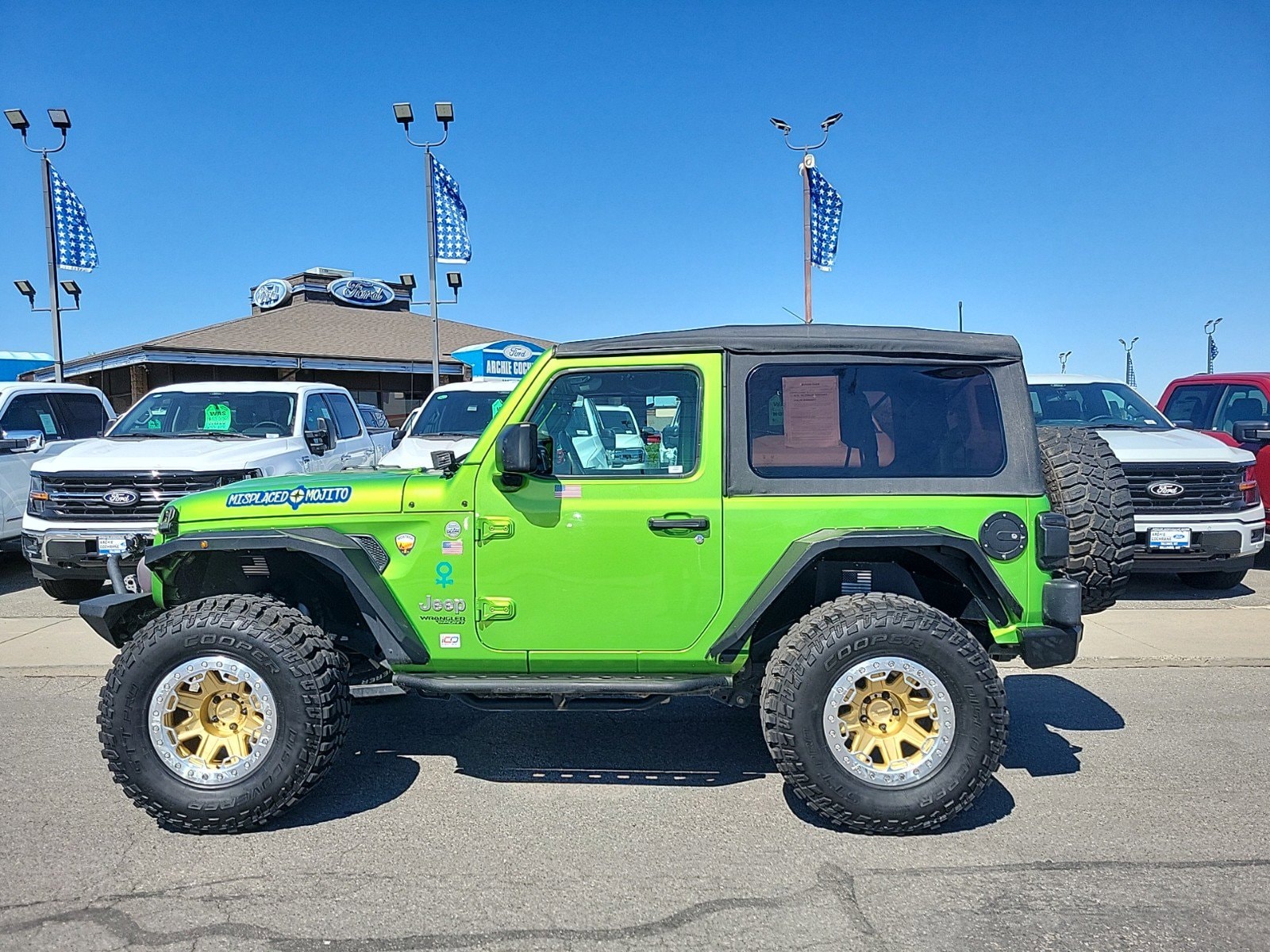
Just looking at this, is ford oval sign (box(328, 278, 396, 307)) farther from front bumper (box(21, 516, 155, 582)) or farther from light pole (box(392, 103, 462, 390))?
front bumper (box(21, 516, 155, 582))

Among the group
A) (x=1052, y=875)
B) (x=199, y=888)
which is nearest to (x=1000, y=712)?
(x=1052, y=875)

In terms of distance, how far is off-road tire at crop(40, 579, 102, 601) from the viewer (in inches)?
335

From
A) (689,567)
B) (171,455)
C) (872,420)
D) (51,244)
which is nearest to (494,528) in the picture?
(689,567)

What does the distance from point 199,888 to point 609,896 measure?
57.7 inches

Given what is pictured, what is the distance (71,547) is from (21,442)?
2589 mm

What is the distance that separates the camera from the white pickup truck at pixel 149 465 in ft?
25.9

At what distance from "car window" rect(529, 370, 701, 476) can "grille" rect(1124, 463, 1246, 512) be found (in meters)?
5.54

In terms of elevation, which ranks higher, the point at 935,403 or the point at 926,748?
the point at 935,403

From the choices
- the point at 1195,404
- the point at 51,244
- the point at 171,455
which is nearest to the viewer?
the point at 171,455

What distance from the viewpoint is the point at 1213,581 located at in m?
9.06

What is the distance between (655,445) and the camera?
163 inches

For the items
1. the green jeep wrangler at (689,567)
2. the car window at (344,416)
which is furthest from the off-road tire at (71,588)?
the green jeep wrangler at (689,567)

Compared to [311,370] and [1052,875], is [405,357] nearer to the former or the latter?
[311,370]

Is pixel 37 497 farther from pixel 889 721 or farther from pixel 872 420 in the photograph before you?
pixel 889 721
